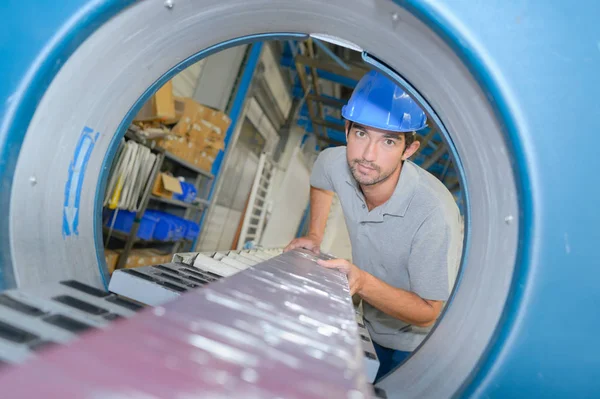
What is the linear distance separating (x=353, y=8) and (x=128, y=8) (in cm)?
47

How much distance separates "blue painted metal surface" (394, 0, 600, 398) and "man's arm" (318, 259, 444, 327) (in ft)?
3.16

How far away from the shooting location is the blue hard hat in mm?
1949

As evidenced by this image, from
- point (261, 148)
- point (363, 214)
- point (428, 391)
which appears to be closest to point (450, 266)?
point (363, 214)

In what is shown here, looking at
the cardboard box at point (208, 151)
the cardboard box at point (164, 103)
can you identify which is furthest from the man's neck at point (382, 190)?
the cardboard box at point (208, 151)

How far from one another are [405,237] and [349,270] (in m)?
0.51

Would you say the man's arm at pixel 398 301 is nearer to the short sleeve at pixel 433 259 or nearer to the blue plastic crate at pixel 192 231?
the short sleeve at pixel 433 259

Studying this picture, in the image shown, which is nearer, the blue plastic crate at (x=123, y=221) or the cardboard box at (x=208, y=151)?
the blue plastic crate at (x=123, y=221)

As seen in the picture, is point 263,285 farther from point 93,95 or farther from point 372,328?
point 372,328

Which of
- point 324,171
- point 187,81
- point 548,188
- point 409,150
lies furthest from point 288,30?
point 187,81

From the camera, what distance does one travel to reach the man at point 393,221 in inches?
74.0

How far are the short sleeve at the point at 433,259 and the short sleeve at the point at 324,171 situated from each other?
2.41 ft

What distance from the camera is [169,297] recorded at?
39.4 inches

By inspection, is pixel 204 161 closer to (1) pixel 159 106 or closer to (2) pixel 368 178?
(1) pixel 159 106

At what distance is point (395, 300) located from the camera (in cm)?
182
